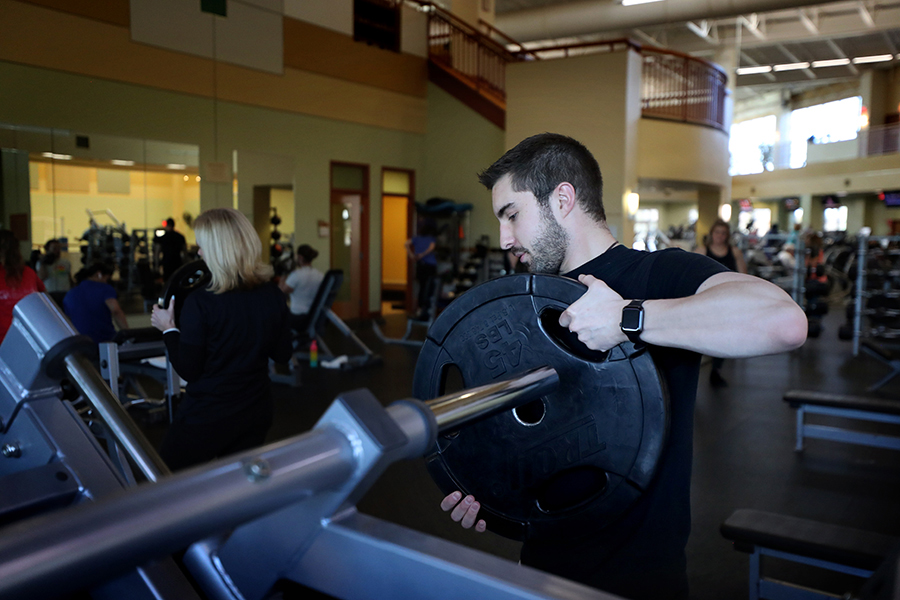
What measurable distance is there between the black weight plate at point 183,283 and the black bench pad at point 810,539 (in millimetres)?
2153

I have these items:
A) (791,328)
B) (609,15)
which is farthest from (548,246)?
(609,15)

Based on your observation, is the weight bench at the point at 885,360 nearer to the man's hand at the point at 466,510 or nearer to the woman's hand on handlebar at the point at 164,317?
the woman's hand on handlebar at the point at 164,317

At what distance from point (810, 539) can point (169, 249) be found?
703cm

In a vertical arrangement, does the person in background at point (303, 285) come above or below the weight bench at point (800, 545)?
above

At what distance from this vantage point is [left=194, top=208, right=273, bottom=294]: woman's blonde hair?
2449 mm

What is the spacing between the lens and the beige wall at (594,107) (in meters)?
9.22

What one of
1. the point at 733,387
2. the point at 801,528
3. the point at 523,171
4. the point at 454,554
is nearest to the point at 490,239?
the point at 733,387

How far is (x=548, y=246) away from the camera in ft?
3.87

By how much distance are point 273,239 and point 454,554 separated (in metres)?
8.80

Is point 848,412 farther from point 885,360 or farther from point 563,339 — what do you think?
point 563,339

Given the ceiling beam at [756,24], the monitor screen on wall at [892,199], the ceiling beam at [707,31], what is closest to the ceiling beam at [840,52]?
the ceiling beam at [756,24]

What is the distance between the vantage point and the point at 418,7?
10.6 metres

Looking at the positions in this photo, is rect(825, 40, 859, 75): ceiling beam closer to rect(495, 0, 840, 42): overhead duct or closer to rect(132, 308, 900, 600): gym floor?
rect(495, 0, 840, 42): overhead duct

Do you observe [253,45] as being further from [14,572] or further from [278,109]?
[14,572]
